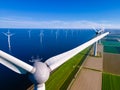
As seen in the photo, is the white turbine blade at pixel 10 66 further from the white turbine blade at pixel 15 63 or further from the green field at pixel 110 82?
the green field at pixel 110 82

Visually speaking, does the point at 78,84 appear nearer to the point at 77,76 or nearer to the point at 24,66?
the point at 77,76

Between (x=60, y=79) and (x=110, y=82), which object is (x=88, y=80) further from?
(x=60, y=79)

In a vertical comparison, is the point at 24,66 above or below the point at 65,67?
above

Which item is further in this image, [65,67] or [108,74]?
[65,67]

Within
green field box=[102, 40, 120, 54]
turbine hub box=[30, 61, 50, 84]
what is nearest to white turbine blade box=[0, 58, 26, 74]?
turbine hub box=[30, 61, 50, 84]

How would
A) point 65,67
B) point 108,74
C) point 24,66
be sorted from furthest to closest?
point 65,67 → point 108,74 → point 24,66

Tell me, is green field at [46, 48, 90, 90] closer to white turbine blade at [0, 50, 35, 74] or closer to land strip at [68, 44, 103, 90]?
land strip at [68, 44, 103, 90]

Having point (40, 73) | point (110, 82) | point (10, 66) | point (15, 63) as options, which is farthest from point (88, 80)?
point (15, 63)

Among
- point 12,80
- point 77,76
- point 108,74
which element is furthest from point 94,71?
point 12,80
